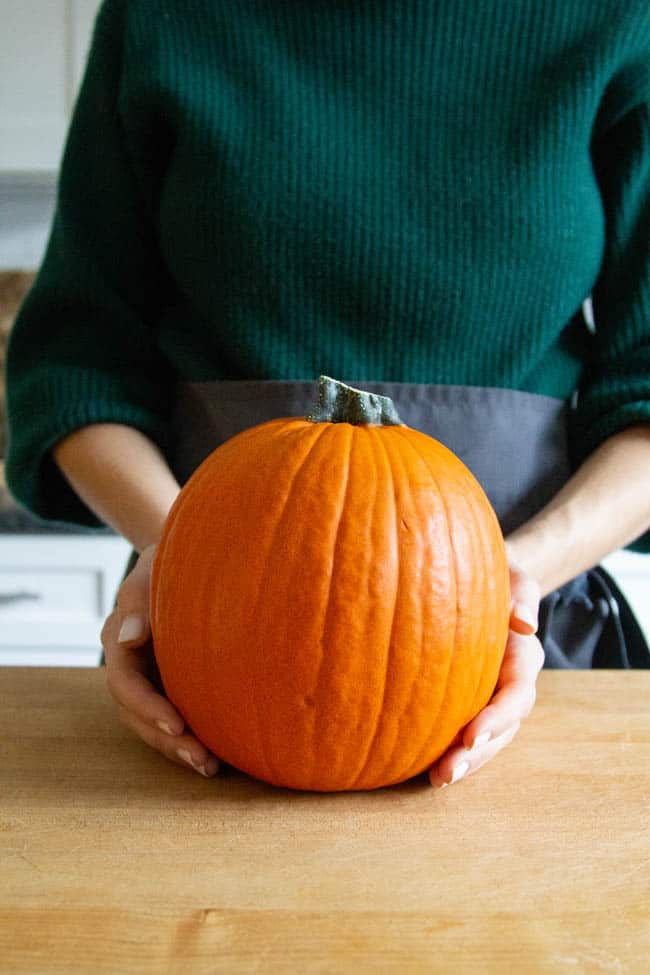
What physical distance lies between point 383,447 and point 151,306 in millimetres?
567

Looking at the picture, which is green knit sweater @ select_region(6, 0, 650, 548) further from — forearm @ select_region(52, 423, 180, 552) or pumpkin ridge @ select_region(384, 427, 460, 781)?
pumpkin ridge @ select_region(384, 427, 460, 781)

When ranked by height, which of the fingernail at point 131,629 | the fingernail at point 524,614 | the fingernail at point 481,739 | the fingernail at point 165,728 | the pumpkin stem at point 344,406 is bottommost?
the fingernail at point 165,728

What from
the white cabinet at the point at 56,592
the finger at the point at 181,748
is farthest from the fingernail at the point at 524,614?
the white cabinet at the point at 56,592

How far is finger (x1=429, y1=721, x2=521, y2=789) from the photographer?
478mm

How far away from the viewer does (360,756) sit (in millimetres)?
457

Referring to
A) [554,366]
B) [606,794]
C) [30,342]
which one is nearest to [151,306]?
[30,342]

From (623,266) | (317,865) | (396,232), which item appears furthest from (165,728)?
(623,266)

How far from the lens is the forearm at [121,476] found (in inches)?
28.4

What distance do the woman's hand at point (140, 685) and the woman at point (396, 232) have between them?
0.23 metres

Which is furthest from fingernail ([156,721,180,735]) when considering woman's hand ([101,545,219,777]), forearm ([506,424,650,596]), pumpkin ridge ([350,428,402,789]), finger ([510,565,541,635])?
forearm ([506,424,650,596])

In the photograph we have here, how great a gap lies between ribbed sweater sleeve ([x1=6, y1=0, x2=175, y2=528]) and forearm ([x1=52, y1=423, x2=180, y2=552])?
0.03 metres

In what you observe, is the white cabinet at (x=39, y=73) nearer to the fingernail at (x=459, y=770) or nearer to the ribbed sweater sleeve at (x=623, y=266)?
the ribbed sweater sleeve at (x=623, y=266)

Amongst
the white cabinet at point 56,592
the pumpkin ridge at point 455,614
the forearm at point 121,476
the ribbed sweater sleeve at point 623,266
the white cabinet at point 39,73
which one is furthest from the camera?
the white cabinet at point 39,73

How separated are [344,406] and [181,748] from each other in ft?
0.75
